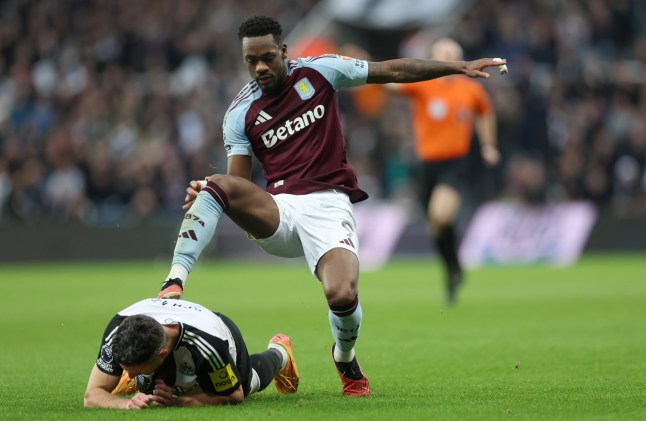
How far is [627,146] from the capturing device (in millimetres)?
22453

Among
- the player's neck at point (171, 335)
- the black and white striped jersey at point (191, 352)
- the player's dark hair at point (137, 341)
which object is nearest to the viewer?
the player's dark hair at point (137, 341)

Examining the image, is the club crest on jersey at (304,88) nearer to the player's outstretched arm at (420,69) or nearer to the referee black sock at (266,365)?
the player's outstretched arm at (420,69)

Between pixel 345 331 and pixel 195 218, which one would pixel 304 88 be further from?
pixel 345 331

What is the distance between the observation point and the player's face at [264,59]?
6953mm

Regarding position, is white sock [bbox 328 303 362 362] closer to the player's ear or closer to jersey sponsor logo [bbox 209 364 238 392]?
jersey sponsor logo [bbox 209 364 238 392]

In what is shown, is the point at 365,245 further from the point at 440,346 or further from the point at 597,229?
the point at 440,346

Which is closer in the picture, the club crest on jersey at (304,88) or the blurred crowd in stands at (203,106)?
the club crest on jersey at (304,88)

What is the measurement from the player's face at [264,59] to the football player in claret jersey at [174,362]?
1.59 metres

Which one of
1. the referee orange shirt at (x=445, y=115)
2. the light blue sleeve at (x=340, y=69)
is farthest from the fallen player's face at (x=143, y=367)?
the referee orange shirt at (x=445, y=115)

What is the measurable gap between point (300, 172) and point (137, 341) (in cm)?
206

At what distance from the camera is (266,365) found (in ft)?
22.4

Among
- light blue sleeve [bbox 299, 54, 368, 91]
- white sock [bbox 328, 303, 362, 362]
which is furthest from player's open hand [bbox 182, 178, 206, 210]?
light blue sleeve [bbox 299, 54, 368, 91]

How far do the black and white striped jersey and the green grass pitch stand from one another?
0.18m

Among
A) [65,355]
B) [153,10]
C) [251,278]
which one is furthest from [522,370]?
[153,10]
